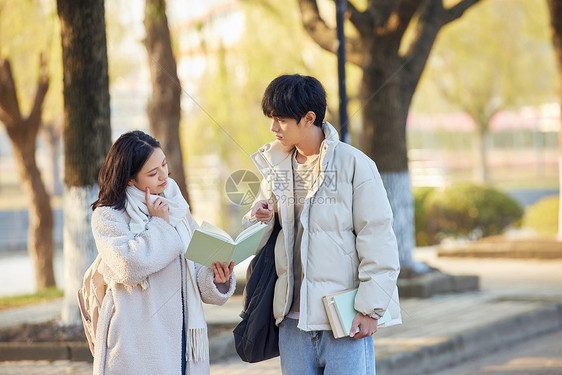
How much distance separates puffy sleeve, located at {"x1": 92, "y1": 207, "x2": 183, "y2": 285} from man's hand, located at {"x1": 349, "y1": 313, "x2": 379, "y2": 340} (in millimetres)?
786

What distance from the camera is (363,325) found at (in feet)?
11.0

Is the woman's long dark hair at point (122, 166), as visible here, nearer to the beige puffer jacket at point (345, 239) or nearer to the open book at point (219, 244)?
the open book at point (219, 244)

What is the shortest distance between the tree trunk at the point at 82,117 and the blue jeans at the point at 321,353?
4.20 metres

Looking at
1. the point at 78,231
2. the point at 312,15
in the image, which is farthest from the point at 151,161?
the point at 312,15

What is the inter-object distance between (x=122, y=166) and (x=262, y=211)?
2.02 feet

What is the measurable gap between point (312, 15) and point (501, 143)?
52.6m

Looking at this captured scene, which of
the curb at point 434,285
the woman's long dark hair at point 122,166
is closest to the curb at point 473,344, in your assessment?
the curb at point 434,285

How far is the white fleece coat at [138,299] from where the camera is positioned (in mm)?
3301

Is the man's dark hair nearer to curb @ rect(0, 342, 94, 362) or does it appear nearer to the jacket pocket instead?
the jacket pocket

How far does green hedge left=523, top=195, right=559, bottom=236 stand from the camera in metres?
18.0

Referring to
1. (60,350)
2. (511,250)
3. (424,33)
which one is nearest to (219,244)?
(60,350)

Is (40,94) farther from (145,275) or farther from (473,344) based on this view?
(145,275)

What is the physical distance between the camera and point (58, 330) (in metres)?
7.36

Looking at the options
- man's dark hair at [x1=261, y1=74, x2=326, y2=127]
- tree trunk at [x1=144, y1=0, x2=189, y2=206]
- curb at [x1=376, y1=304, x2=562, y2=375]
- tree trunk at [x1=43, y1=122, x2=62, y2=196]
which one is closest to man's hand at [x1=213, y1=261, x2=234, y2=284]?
man's dark hair at [x1=261, y1=74, x2=326, y2=127]
